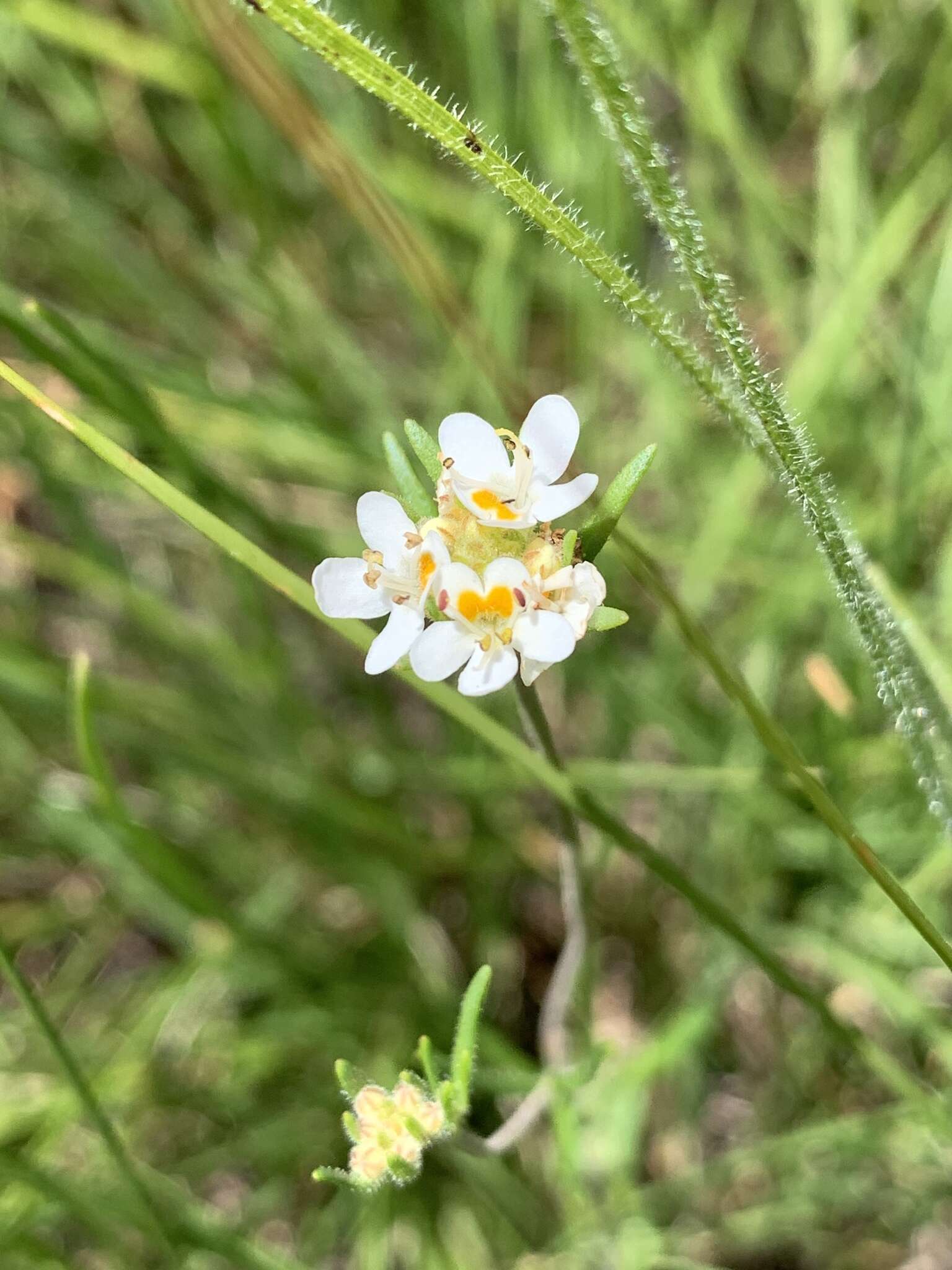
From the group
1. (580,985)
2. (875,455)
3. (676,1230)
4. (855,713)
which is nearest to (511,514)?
(580,985)

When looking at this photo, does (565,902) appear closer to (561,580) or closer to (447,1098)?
(447,1098)

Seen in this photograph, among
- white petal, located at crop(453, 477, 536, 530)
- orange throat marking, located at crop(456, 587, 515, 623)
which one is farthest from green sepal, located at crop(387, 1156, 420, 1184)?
white petal, located at crop(453, 477, 536, 530)

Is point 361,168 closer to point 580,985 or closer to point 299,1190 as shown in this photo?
point 580,985

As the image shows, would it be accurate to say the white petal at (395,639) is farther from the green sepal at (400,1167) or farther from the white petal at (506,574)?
the green sepal at (400,1167)

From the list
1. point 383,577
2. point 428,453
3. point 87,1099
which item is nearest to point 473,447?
point 428,453

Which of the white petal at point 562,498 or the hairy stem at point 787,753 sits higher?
the white petal at point 562,498

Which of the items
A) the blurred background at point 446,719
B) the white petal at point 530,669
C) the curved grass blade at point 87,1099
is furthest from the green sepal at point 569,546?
the curved grass blade at point 87,1099
